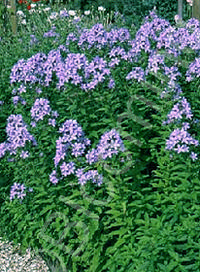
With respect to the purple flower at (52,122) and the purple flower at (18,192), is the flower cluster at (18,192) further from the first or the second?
the purple flower at (52,122)

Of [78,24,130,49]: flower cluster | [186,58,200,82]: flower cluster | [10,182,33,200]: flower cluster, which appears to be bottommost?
[10,182,33,200]: flower cluster

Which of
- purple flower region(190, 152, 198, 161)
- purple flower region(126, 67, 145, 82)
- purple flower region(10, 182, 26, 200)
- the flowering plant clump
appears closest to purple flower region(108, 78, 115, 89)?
the flowering plant clump

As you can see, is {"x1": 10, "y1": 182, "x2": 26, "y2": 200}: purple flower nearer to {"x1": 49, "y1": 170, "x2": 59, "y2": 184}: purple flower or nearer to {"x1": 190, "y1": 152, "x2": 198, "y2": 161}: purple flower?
{"x1": 49, "y1": 170, "x2": 59, "y2": 184}: purple flower

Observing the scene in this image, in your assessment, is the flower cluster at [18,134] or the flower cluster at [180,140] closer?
the flower cluster at [180,140]

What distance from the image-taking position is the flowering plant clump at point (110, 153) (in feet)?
12.2

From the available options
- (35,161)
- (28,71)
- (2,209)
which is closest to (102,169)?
(35,161)

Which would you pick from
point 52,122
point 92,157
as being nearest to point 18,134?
point 52,122

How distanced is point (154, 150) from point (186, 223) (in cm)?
80

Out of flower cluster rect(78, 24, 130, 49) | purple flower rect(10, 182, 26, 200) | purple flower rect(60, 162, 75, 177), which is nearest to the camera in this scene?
purple flower rect(60, 162, 75, 177)

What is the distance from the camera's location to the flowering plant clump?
146 inches

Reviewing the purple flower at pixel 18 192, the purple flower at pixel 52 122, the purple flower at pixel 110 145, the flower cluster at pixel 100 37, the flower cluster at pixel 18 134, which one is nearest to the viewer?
the purple flower at pixel 110 145

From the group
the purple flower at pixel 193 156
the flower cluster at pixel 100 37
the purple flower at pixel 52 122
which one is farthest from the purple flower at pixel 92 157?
the flower cluster at pixel 100 37

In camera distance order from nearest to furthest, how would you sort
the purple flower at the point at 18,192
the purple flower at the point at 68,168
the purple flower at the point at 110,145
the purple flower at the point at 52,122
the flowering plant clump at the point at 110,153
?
the purple flower at the point at 110,145, the flowering plant clump at the point at 110,153, the purple flower at the point at 68,168, the purple flower at the point at 52,122, the purple flower at the point at 18,192

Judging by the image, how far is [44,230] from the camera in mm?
4418
